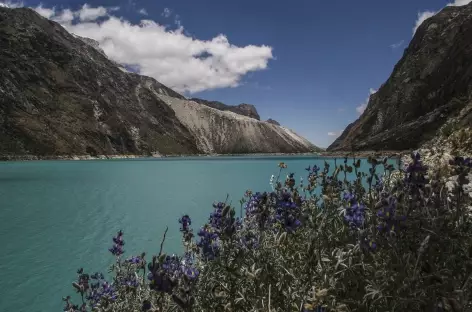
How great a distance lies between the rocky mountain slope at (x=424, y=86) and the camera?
13325cm

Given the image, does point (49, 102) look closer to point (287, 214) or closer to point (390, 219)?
point (287, 214)

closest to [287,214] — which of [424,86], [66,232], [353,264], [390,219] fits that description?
[353,264]

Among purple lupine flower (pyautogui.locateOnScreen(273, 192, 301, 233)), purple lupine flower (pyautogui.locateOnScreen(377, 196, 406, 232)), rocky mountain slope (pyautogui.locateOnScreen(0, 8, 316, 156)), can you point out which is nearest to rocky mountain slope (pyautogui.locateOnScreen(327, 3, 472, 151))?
rocky mountain slope (pyautogui.locateOnScreen(0, 8, 316, 156))

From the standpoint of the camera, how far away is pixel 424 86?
15512cm

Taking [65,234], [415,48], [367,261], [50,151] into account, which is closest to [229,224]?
[367,261]

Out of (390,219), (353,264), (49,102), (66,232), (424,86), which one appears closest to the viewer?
(390,219)

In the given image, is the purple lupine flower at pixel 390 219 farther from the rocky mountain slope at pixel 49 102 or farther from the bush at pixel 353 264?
the rocky mountain slope at pixel 49 102

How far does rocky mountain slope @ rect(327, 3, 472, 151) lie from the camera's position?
13325cm

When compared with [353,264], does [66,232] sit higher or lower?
lower

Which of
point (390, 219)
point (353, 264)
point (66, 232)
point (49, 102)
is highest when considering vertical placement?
point (49, 102)

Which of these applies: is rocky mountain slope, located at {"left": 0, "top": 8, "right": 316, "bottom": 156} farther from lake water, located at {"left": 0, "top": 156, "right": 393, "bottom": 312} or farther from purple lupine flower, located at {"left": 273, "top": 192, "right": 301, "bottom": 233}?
purple lupine flower, located at {"left": 273, "top": 192, "right": 301, "bottom": 233}

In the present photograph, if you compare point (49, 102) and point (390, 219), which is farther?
point (49, 102)

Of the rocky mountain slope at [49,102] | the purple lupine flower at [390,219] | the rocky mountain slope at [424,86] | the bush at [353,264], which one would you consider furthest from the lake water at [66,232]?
the rocky mountain slope at [424,86]

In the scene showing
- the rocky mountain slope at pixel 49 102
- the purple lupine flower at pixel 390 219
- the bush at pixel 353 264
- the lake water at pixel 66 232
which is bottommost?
the lake water at pixel 66 232
